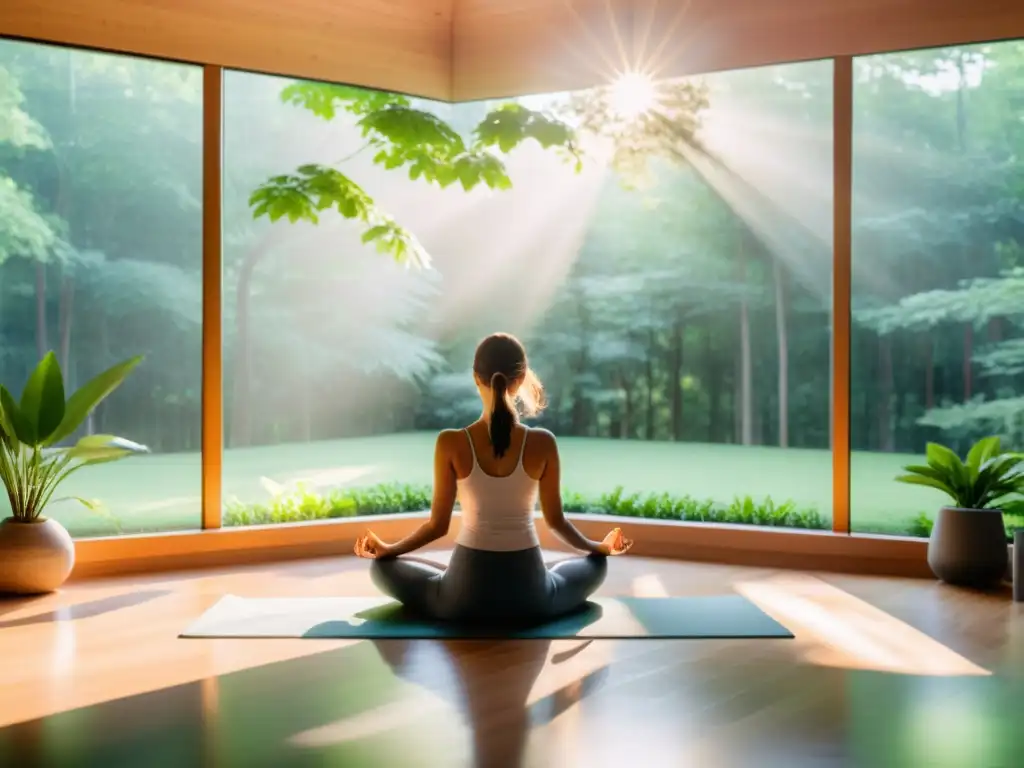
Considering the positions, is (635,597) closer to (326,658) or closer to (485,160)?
(326,658)

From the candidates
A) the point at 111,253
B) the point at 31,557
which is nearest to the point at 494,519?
the point at 31,557

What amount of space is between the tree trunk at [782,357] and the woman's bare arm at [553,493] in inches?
94.9

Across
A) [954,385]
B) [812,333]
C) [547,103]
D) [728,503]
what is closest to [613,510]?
[728,503]

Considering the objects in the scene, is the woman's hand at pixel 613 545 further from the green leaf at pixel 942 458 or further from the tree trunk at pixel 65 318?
the tree trunk at pixel 65 318

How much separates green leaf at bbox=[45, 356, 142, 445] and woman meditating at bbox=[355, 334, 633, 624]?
1.59 metres

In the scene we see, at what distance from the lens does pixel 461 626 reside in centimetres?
381

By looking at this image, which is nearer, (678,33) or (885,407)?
(885,407)

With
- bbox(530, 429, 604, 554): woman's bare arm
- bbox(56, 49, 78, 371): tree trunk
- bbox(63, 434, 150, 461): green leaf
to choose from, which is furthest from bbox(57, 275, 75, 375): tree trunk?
bbox(530, 429, 604, 554): woman's bare arm

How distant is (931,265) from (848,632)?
94.2 inches

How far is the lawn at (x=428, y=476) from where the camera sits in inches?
212

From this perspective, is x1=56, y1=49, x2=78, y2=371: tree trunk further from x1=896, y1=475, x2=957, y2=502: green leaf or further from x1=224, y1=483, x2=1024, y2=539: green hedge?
x1=896, y1=475, x2=957, y2=502: green leaf

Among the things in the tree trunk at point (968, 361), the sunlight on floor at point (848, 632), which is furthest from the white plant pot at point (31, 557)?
the tree trunk at point (968, 361)

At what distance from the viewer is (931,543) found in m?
4.84

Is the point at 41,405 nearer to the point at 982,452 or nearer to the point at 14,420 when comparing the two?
the point at 14,420
